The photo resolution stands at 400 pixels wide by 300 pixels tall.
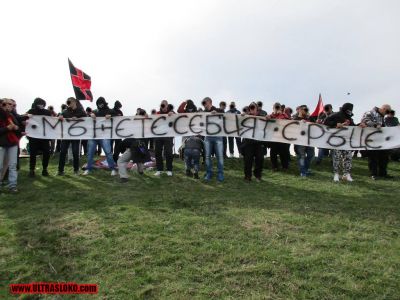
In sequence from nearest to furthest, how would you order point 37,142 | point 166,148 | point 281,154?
point 37,142
point 166,148
point 281,154

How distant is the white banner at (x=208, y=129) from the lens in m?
12.4

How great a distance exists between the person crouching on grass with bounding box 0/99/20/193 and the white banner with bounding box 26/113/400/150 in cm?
202

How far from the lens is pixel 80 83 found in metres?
16.5

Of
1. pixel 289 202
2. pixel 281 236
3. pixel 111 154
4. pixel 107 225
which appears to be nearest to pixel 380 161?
pixel 289 202

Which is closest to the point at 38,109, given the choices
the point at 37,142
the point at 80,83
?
the point at 37,142

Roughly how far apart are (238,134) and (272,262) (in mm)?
6649

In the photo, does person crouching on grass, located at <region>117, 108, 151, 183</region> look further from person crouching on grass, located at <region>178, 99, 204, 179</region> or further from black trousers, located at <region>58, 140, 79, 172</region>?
black trousers, located at <region>58, 140, 79, 172</region>

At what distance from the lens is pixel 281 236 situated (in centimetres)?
771

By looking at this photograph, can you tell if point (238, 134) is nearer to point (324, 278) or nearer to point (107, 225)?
point (107, 225)

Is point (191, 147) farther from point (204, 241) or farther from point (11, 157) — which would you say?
point (204, 241)

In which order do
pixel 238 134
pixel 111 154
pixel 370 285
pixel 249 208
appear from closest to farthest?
pixel 370 285 < pixel 249 208 < pixel 238 134 < pixel 111 154

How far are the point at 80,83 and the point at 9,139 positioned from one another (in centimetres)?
650

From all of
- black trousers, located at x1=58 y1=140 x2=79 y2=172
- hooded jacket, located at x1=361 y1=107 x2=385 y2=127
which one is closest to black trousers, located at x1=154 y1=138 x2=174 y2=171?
black trousers, located at x1=58 y1=140 x2=79 y2=172

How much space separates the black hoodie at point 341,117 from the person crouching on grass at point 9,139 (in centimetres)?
880
